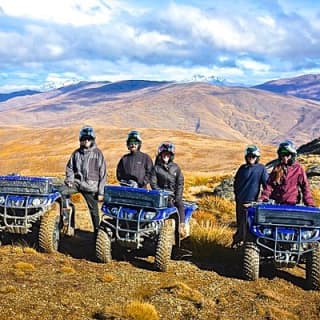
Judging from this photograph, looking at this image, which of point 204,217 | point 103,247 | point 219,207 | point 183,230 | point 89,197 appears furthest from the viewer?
point 219,207

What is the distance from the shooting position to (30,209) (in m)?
9.53

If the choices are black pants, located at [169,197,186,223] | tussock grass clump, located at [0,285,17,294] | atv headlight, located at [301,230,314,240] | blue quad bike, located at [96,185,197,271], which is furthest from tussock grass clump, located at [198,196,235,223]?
tussock grass clump, located at [0,285,17,294]

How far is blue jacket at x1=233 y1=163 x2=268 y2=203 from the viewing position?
961 cm

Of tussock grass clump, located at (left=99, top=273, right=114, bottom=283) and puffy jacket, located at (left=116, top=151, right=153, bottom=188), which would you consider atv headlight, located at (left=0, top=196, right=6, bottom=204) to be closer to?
puffy jacket, located at (left=116, top=151, right=153, bottom=188)

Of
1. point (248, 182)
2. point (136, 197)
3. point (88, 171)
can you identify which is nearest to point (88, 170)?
point (88, 171)

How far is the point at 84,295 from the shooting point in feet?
23.6

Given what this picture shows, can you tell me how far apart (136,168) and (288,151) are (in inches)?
102

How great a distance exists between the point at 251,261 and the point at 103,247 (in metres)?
2.27

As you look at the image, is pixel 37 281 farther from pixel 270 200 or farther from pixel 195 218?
pixel 195 218

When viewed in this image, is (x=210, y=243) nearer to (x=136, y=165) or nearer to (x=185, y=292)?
(x=136, y=165)

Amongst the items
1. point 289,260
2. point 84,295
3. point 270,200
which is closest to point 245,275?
point 289,260

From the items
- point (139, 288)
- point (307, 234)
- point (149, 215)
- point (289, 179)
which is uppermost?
point (289, 179)

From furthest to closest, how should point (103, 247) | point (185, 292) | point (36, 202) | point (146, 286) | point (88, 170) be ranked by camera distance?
point (88, 170)
point (36, 202)
point (103, 247)
point (146, 286)
point (185, 292)

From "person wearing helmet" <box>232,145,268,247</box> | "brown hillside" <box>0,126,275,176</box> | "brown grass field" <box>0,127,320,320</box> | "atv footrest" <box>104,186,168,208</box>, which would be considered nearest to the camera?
"brown grass field" <box>0,127,320,320</box>
